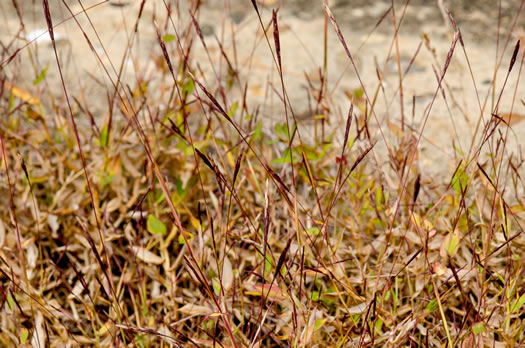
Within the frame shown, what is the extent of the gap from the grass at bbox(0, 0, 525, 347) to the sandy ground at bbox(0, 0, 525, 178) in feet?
0.38

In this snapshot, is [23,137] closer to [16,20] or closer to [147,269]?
[147,269]

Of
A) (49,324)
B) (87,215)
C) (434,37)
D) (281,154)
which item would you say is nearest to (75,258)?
(87,215)

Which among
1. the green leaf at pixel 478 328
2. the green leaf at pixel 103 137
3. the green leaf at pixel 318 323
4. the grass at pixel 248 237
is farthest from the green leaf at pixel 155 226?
the green leaf at pixel 478 328

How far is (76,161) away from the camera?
5.69 feet

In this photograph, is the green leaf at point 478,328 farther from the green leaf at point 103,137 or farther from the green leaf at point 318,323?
the green leaf at point 103,137

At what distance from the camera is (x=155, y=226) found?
150cm

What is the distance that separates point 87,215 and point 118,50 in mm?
817

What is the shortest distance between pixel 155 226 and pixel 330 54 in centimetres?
101

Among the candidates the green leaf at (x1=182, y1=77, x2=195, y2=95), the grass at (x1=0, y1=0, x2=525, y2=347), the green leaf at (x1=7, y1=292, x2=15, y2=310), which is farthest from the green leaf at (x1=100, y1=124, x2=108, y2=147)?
the green leaf at (x1=7, y1=292, x2=15, y2=310)

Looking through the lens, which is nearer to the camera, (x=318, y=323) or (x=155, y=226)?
(x=318, y=323)

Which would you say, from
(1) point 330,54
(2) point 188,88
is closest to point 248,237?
(2) point 188,88

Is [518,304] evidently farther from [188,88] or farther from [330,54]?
[330,54]

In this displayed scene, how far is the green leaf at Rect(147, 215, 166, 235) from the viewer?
1496 millimetres

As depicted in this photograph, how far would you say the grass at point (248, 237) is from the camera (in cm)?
126
